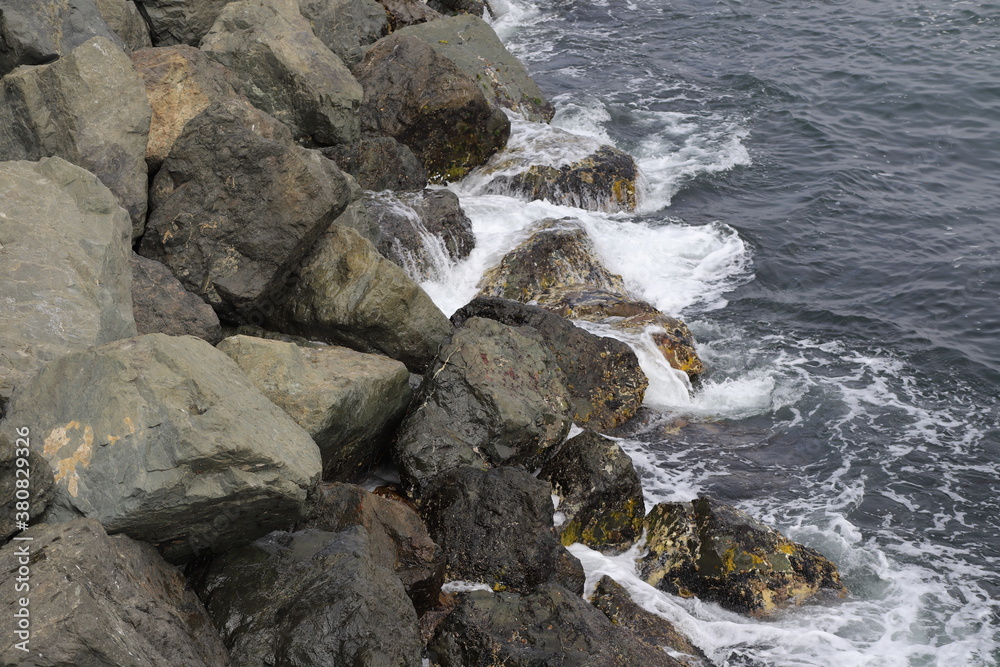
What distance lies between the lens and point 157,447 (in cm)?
530

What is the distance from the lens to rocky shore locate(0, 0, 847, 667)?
5332 millimetres

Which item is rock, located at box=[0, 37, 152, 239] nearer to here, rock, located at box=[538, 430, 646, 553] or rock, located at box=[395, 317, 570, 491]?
rock, located at box=[395, 317, 570, 491]

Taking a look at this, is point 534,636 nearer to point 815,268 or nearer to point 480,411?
point 480,411

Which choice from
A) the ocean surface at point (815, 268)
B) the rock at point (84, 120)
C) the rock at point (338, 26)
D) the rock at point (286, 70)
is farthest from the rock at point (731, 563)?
the rock at point (338, 26)

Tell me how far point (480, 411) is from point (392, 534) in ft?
6.43

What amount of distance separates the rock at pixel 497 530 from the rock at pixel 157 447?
2180 millimetres

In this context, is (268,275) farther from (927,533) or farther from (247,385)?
(927,533)

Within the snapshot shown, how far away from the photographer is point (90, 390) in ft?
18.0

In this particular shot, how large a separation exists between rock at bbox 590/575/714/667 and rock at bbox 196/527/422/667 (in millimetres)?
2180

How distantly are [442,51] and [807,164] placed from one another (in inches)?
299

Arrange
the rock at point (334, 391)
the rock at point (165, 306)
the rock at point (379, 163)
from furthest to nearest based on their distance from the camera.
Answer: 1. the rock at point (379, 163)
2. the rock at point (165, 306)
3. the rock at point (334, 391)

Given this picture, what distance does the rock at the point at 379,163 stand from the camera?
13125 millimetres

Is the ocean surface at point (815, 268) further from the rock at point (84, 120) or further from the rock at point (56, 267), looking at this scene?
the rock at point (56, 267)

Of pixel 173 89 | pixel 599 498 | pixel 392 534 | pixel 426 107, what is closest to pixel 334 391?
pixel 392 534
